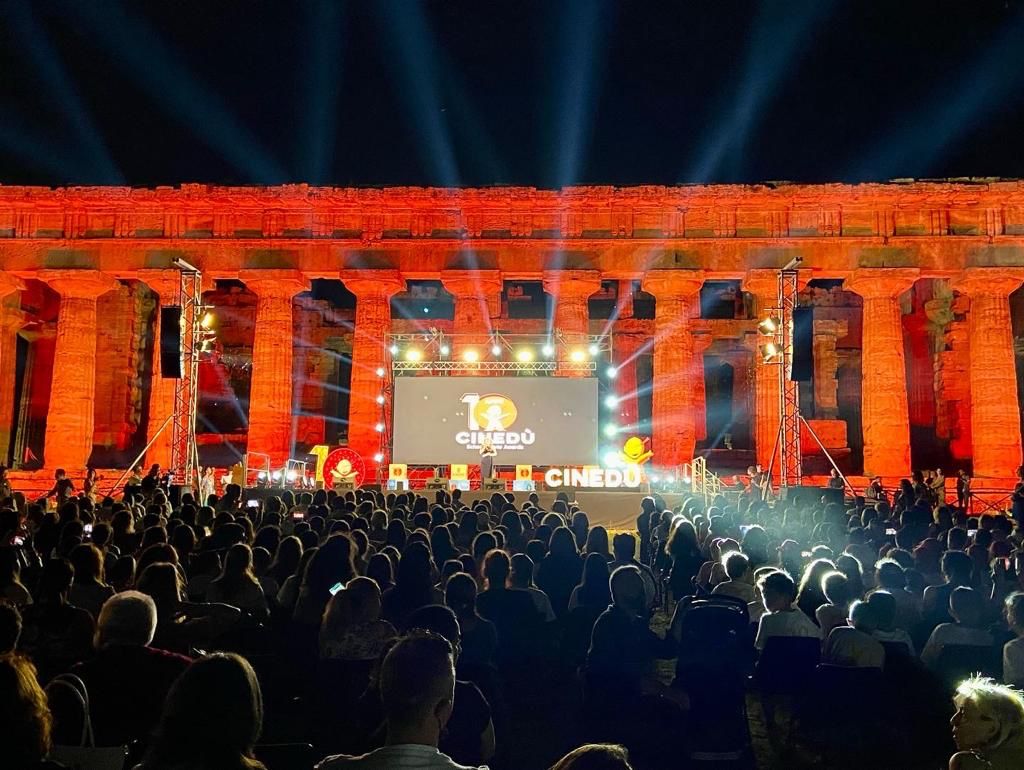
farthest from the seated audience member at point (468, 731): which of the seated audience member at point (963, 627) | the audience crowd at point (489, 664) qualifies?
the seated audience member at point (963, 627)

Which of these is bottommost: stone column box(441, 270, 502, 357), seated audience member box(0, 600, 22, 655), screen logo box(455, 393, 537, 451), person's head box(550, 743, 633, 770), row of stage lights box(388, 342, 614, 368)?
seated audience member box(0, 600, 22, 655)

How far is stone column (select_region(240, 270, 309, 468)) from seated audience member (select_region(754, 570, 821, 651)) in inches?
1153

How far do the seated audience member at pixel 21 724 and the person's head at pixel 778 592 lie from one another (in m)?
5.90

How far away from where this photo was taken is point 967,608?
289 inches

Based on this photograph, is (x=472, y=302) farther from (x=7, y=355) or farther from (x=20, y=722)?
(x=20, y=722)

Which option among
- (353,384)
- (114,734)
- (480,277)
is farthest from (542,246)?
(114,734)

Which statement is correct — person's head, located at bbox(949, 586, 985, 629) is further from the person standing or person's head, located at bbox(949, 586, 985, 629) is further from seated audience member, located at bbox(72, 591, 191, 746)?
the person standing

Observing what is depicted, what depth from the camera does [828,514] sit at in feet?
58.4

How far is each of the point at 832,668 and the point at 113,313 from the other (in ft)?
139

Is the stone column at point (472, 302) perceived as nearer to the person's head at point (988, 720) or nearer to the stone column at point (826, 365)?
the stone column at point (826, 365)

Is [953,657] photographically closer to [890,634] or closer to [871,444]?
[890,634]

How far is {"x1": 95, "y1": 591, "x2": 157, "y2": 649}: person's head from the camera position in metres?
4.89

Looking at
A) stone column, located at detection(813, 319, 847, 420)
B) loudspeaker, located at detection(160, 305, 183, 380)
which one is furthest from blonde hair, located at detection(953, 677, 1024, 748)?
stone column, located at detection(813, 319, 847, 420)

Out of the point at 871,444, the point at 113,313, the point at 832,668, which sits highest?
the point at 113,313
